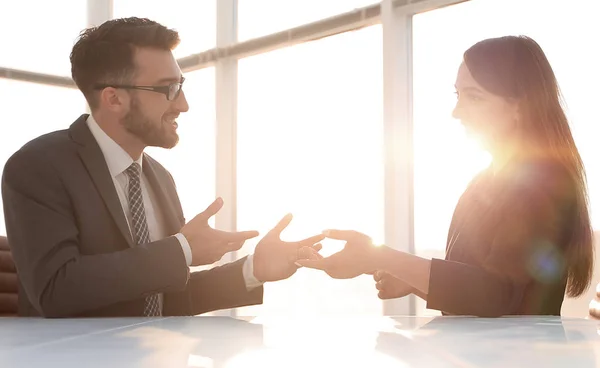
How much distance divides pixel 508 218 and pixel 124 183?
120 centimetres

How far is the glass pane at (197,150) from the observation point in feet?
15.8

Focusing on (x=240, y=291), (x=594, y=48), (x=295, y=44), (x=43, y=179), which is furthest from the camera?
(x=295, y=44)

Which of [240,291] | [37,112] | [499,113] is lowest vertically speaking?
[240,291]

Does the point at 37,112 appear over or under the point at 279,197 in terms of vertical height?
over

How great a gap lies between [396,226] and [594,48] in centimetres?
139

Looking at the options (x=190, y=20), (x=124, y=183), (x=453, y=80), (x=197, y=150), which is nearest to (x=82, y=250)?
(x=124, y=183)

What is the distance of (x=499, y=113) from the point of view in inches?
71.3

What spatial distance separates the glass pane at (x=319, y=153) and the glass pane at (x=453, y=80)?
259mm

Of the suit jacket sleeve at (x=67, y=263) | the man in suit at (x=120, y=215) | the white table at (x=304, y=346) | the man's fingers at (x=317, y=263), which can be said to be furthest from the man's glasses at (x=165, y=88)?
the white table at (x=304, y=346)

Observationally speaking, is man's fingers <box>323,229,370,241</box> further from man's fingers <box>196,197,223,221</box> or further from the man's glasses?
the man's glasses

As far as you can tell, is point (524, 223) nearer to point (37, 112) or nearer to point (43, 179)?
point (43, 179)

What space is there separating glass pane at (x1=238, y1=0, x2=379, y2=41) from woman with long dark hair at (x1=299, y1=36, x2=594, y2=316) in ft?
7.43

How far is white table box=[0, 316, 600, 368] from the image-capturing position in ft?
1.87

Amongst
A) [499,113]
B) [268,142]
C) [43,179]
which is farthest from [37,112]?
[499,113]
